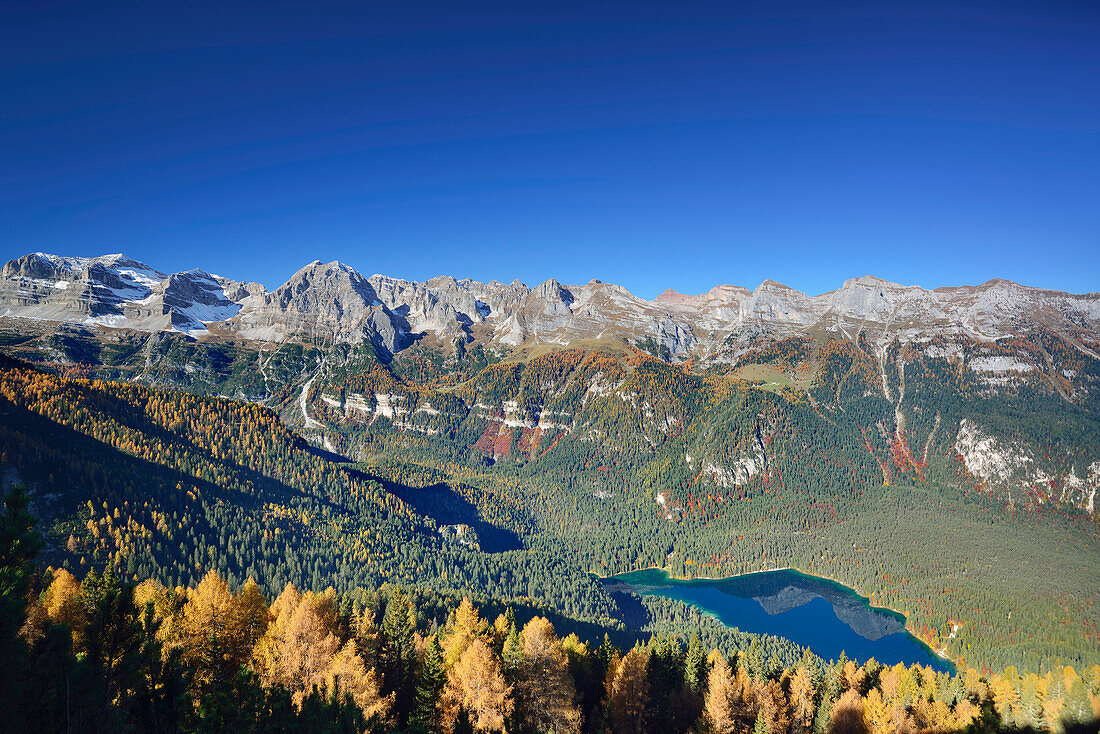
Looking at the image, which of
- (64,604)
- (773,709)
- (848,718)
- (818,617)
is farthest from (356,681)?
(818,617)

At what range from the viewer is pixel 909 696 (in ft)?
179

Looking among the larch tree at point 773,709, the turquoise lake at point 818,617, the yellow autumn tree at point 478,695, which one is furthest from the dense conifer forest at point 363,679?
the turquoise lake at point 818,617

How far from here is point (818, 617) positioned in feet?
581

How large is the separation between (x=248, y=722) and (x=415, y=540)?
6232 inches

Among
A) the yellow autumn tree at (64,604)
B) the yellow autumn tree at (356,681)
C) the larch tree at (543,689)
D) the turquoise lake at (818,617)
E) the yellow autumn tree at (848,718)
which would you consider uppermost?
the yellow autumn tree at (64,604)

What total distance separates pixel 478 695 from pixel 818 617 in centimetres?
18116

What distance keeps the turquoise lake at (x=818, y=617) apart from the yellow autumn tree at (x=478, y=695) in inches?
5911

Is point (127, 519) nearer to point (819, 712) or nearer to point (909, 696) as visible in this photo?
point (819, 712)

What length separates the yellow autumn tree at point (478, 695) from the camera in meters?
39.2

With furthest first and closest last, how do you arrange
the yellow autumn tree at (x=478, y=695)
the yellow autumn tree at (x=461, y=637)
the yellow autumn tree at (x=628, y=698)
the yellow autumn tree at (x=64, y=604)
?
the yellow autumn tree at (x=628, y=698) < the yellow autumn tree at (x=461, y=637) < the yellow autumn tree at (x=478, y=695) < the yellow autumn tree at (x=64, y=604)

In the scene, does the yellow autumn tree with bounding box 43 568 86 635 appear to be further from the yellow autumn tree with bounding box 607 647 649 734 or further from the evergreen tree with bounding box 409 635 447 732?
the yellow autumn tree with bounding box 607 647 649 734

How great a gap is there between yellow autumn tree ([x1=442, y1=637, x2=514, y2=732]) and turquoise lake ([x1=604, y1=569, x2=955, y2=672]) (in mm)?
150137

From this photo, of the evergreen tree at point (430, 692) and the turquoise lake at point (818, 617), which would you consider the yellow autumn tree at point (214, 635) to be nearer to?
the evergreen tree at point (430, 692)

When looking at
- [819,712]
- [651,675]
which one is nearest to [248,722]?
[651,675]
